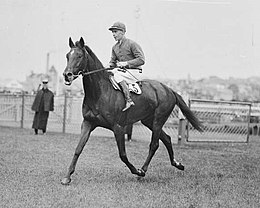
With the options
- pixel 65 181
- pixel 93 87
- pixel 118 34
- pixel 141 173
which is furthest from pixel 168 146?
pixel 65 181

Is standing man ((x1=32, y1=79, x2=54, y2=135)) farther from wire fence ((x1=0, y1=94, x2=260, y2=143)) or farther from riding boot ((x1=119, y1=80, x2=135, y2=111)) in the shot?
riding boot ((x1=119, y1=80, x2=135, y2=111))

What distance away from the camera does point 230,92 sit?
71.2 metres

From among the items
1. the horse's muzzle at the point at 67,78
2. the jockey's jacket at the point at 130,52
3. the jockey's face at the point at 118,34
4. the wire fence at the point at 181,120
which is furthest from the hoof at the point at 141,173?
the wire fence at the point at 181,120

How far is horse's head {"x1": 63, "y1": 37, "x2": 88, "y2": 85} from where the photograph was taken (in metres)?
7.11

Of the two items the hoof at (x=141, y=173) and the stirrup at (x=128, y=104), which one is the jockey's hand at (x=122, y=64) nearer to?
the stirrup at (x=128, y=104)

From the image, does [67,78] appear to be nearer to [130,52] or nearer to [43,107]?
[130,52]

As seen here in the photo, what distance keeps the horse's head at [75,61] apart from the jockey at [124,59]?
744 millimetres

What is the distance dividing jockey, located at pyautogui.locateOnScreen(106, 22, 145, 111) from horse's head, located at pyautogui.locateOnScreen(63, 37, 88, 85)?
29.3 inches

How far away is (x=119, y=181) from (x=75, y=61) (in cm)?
208

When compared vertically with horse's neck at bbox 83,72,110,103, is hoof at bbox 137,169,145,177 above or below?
below

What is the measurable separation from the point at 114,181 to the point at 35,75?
46.2 meters

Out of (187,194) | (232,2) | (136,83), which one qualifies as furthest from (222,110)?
(187,194)

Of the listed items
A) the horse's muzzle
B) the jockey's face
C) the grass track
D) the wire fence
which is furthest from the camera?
the wire fence

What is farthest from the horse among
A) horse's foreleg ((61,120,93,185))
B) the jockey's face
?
the jockey's face
